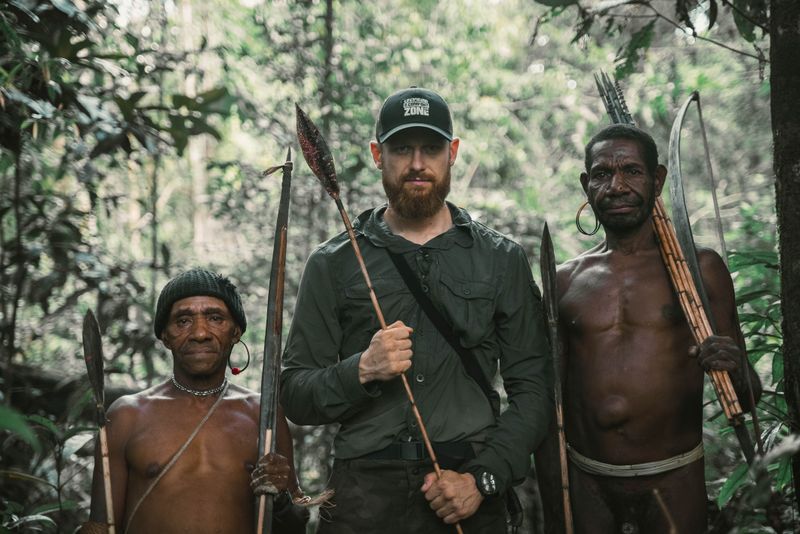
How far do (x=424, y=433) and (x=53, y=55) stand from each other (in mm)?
2274

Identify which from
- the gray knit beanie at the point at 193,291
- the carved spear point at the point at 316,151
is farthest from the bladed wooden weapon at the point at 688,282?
the gray knit beanie at the point at 193,291

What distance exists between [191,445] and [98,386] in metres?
0.44

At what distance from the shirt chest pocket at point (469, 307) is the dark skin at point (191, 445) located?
0.77 meters

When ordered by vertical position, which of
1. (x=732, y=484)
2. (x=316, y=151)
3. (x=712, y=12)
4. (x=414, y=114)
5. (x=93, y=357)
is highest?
(x=712, y=12)

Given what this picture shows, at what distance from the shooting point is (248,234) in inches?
328

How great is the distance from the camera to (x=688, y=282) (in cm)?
303

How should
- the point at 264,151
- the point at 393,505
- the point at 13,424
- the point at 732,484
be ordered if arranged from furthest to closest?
1. the point at 264,151
2. the point at 732,484
3. the point at 393,505
4. the point at 13,424

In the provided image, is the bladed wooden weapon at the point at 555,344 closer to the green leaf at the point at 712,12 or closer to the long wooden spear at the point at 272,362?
the long wooden spear at the point at 272,362

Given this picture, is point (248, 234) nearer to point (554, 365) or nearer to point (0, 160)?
point (0, 160)

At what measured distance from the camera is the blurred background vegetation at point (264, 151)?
11.8 ft

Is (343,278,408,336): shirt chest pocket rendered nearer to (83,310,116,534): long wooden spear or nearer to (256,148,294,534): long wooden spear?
(256,148,294,534): long wooden spear

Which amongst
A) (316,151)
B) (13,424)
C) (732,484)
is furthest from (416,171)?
(13,424)

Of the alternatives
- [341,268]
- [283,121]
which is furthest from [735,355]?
[283,121]

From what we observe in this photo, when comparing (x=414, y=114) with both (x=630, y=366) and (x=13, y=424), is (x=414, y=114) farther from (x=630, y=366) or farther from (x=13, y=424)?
(x=13, y=424)
